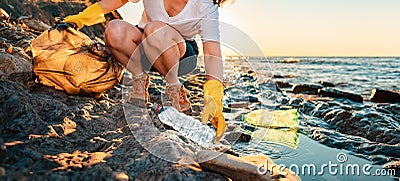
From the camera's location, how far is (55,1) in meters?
16.3

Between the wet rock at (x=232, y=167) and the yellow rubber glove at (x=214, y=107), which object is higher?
the yellow rubber glove at (x=214, y=107)

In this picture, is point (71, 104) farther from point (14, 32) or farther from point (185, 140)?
point (14, 32)

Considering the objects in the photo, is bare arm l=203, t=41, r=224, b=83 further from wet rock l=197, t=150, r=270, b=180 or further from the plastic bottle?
wet rock l=197, t=150, r=270, b=180

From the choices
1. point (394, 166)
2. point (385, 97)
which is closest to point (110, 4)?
point (394, 166)

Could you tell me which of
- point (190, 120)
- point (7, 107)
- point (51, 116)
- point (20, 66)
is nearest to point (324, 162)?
point (190, 120)

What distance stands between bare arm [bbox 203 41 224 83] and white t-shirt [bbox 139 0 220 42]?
5 centimetres

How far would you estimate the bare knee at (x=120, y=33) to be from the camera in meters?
2.23

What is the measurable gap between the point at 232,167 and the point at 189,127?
2.02ft

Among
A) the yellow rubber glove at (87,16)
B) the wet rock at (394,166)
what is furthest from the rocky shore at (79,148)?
the wet rock at (394,166)

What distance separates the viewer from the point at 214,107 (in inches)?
68.6

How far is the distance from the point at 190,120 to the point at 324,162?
954 millimetres

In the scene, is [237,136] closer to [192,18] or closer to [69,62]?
[192,18]

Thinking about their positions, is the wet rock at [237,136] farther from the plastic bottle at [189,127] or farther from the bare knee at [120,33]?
the bare knee at [120,33]

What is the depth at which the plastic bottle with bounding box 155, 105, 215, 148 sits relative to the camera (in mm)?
1884
